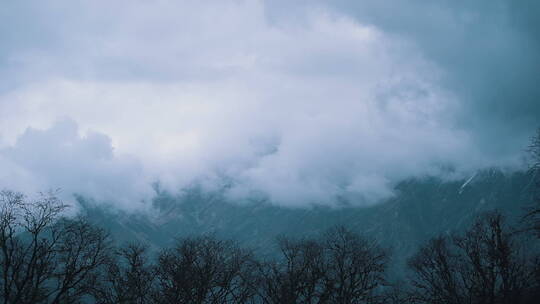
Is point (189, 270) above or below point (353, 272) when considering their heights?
below

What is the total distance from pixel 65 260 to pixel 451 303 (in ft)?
120

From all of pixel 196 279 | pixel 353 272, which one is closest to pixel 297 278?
pixel 353 272

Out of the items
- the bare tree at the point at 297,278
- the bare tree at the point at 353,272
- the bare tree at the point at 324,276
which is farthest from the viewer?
the bare tree at the point at 353,272

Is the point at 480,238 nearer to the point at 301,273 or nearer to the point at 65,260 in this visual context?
the point at 301,273

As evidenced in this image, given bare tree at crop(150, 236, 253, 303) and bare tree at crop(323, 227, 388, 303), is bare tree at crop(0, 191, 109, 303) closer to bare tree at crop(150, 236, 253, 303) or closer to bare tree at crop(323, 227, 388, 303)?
bare tree at crop(150, 236, 253, 303)

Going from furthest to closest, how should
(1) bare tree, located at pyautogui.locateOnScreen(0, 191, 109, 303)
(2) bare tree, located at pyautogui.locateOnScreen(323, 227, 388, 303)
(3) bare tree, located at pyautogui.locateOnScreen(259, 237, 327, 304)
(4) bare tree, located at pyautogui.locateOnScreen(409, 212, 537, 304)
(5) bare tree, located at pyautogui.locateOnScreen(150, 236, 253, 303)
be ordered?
(2) bare tree, located at pyautogui.locateOnScreen(323, 227, 388, 303)
(3) bare tree, located at pyautogui.locateOnScreen(259, 237, 327, 304)
(5) bare tree, located at pyautogui.locateOnScreen(150, 236, 253, 303)
(4) bare tree, located at pyautogui.locateOnScreen(409, 212, 537, 304)
(1) bare tree, located at pyautogui.locateOnScreen(0, 191, 109, 303)

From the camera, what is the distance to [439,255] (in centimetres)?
5009

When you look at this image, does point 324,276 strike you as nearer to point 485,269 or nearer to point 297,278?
point 297,278

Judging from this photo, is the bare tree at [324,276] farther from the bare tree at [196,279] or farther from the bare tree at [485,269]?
the bare tree at [485,269]

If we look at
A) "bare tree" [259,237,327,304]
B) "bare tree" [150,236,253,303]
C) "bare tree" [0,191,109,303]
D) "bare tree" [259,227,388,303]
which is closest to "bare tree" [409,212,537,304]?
"bare tree" [259,227,388,303]

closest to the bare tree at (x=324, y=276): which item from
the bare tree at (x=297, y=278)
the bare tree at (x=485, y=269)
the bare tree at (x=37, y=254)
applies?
the bare tree at (x=297, y=278)

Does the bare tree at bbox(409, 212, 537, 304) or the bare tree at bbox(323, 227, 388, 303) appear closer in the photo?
the bare tree at bbox(409, 212, 537, 304)

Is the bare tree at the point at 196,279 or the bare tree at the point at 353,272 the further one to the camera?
the bare tree at the point at 353,272

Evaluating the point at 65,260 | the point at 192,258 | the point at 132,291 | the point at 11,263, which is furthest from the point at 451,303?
the point at 11,263
